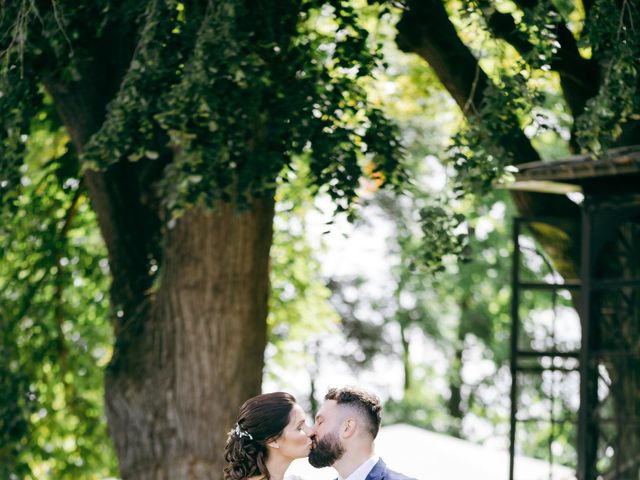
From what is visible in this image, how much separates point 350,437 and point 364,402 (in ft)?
0.53

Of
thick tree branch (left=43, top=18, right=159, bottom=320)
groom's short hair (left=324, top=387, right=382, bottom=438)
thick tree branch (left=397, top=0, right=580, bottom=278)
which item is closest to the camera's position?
groom's short hair (left=324, top=387, right=382, bottom=438)

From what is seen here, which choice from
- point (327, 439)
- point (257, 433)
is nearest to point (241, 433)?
point (257, 433)

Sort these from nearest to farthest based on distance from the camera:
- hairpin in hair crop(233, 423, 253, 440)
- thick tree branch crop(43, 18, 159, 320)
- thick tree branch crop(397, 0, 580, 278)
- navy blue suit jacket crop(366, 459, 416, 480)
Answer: navy blue suit jacket crop(366, 459, 416, 480)
hairpin in hair crop(233, 423, 253, 440)
thick tree branch crop(397, 0, 580, 278)
thick tree branch crop(43, 18, 159, 320)

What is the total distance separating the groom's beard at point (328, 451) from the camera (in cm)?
511

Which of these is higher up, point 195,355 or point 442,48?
point 442,48

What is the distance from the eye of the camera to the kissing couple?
201 inches

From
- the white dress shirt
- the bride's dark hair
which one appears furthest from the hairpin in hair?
the white dress shirt

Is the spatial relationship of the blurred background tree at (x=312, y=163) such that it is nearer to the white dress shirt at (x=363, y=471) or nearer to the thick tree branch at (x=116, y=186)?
the thick tree branch at (x=116, y=186)

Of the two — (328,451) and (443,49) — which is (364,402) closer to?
(328,451)

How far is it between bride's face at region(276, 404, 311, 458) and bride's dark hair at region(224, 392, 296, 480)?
0.02m

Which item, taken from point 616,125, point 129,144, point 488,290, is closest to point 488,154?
point 616,125

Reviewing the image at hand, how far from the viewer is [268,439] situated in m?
5.26

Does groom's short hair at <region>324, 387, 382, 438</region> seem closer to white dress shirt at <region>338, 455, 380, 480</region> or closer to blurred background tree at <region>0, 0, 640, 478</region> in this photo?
white dress shirt at <region>338, 455, 380, 480</region>

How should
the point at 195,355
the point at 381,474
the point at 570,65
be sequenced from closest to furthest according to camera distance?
the point at 381,474, the point at 195,355, the point at 570,65
